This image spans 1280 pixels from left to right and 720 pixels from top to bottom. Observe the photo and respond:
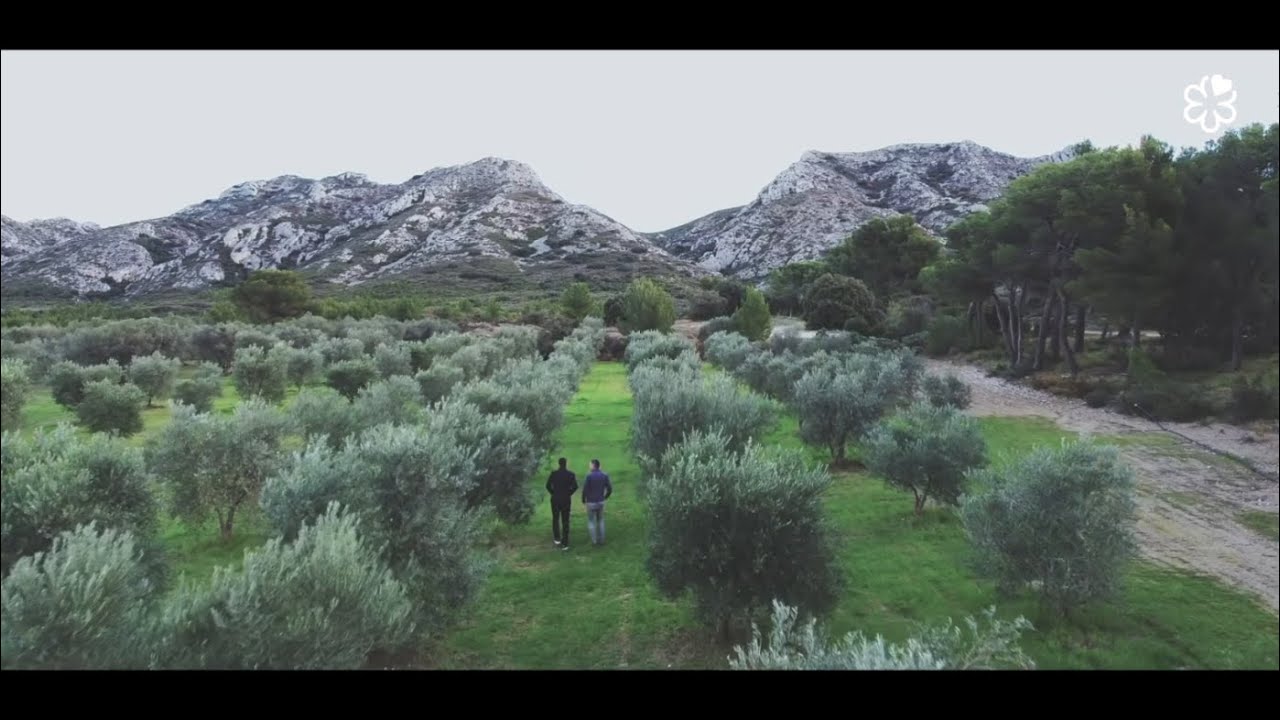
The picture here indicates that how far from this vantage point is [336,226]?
127375 millimetres

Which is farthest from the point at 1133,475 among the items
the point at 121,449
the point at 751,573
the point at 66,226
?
the point at 121,449

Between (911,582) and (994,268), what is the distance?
3948 centimetres

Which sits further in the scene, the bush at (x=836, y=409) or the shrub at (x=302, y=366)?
the shrub at (x=302, y=366)

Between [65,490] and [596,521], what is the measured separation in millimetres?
9179

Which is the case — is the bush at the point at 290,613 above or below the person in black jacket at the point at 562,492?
above

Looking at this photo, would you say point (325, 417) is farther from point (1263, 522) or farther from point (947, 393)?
point (947, 393)

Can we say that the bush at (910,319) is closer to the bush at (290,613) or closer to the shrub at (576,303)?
the shrub at (576,303)

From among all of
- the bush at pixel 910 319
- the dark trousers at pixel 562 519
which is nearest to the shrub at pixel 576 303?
the bush at pixel 910 319

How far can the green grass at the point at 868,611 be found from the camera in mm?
8641

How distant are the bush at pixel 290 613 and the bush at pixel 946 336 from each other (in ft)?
184

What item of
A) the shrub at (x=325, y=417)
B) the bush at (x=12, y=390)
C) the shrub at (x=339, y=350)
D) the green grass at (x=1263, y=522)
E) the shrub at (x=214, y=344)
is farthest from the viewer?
the shrub at (x=339, y=350)

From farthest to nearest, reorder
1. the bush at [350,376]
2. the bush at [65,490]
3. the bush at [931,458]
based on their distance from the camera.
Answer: the bush at [350,376]
the bush at [931,458]
the bush at [65,490]

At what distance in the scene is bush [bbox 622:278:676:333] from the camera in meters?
61.9

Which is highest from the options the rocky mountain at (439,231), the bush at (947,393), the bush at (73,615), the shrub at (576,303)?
the rocky mountain at (439,231)
